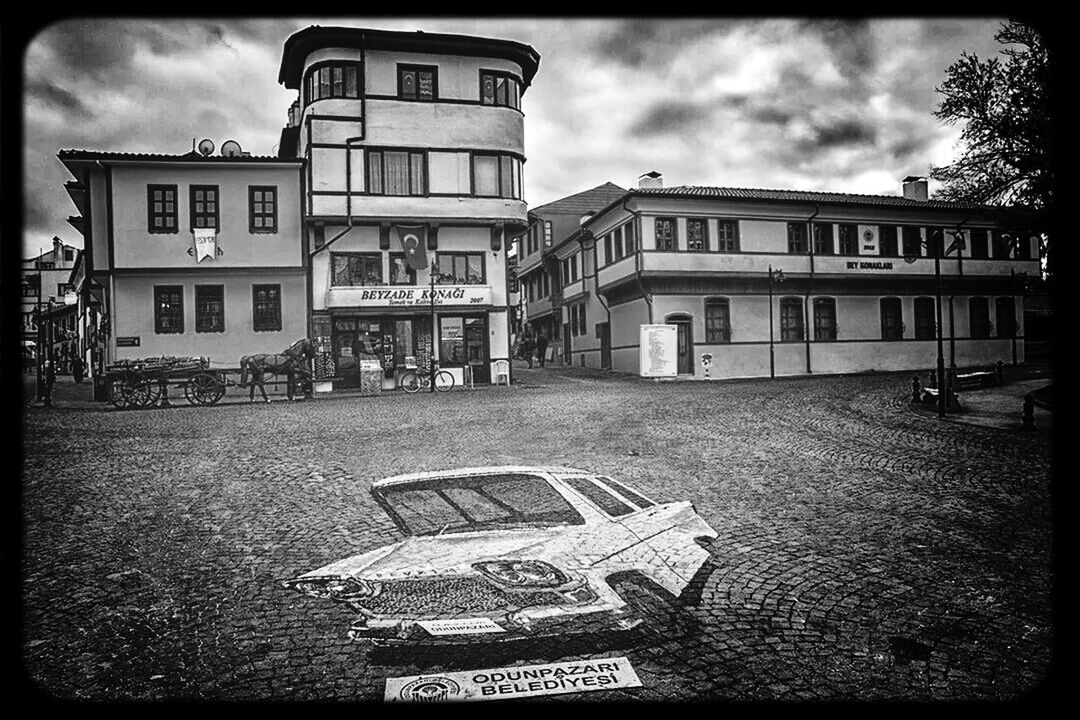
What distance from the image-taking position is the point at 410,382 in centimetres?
2416

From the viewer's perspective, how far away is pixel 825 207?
2914 centimetres

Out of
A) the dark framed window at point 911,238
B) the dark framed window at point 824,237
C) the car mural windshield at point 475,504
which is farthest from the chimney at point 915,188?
the car mural windshield at point 475,504

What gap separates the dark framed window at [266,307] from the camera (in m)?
24.7

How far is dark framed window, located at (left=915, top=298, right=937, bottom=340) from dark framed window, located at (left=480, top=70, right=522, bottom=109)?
19090 mm

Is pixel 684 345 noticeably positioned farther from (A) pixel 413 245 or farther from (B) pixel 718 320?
(A) pixel 413 245

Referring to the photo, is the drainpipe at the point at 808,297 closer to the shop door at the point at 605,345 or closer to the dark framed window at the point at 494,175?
the shop door at the point at 605,345

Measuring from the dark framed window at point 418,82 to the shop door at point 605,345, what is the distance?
12.6 meters

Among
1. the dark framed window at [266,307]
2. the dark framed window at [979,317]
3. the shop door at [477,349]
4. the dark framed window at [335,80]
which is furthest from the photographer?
the dark framed window at [979,317]

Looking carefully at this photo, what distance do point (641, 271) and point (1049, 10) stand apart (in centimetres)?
2403

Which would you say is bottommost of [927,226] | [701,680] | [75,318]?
[701,680]

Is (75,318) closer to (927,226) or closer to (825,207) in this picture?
(825,207)

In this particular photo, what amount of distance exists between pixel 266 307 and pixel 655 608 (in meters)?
22.9

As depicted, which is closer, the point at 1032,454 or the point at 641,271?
the point at 1032,454

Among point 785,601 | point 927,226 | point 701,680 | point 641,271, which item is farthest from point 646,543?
point 927,226
